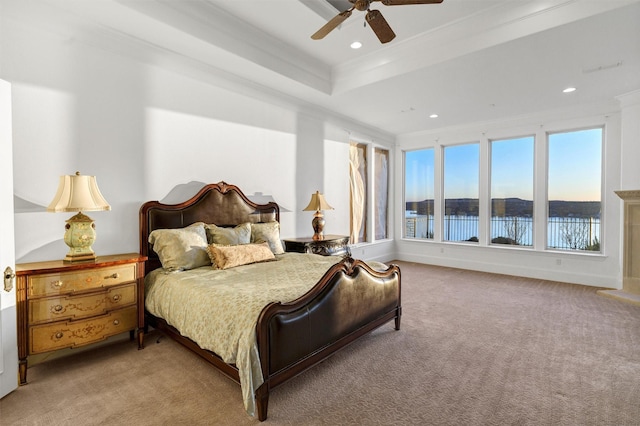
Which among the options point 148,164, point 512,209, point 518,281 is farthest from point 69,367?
point 512,209

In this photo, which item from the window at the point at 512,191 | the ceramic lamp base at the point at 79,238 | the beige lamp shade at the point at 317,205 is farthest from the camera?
the window at the point at 512,191

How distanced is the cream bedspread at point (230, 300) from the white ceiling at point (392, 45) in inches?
88.6

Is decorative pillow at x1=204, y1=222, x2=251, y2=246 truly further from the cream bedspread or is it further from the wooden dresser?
the wooden dresser

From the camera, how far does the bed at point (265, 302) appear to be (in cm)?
186

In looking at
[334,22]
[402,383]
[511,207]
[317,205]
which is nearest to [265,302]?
[402,383]

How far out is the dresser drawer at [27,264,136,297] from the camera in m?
2.25

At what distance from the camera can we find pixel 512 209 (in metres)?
5.95

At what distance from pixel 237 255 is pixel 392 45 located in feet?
9.85

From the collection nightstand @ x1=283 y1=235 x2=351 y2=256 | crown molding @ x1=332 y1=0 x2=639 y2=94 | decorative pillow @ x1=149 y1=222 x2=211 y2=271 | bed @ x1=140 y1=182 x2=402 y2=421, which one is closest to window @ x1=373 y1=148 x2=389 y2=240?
nightstand @ x1=283 y1=235 x2=351 y2=256

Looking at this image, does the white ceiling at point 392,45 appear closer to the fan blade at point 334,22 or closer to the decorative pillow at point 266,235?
the fan blade at point 334,22

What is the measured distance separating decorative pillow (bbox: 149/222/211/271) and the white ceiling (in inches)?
71.8

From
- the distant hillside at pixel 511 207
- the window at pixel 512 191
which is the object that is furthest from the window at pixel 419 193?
the window at pixel 512 191

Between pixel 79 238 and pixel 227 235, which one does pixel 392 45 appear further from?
pixel 79 238

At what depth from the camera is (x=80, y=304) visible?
2408 millimetres
